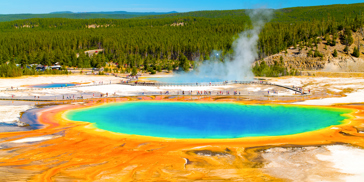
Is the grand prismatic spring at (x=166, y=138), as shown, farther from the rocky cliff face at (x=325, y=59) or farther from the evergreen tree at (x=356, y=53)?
the evergreen tree at (x=356, y=53)

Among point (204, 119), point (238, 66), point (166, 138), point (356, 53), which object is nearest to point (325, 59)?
A: point (356, 53)

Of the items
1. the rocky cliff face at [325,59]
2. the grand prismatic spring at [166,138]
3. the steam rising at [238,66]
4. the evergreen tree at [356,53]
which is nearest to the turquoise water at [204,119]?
the grand prismatic spring at [166,138]

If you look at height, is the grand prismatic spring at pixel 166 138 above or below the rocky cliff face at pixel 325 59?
below

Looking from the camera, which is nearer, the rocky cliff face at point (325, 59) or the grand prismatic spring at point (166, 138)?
the grand prismatic spring at point (166, 138)

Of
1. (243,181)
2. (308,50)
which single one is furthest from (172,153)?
(308,50)

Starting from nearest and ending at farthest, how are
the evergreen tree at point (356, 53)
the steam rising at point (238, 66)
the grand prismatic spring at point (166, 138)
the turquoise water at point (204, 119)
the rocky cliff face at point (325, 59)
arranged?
the grand prismatic spring at point (166, 138)
the turquoise water at point (204, 119)
the steam rising at point (238, 66)
the rocky cliff face at point (325, 59)
the evergreen tree at point (356, 53)

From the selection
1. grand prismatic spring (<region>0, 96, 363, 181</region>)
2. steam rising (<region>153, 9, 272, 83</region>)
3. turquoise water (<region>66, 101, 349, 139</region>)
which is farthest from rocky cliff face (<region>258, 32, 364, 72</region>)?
turquoise water (<region>66, 101, 349, 139</region>)

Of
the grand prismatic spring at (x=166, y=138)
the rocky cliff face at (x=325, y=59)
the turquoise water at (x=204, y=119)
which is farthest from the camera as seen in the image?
the rocky cliff face at (x=325, y=59)

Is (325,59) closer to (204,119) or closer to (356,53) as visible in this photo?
(356,53)

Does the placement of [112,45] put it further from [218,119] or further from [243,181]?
[243,181]
